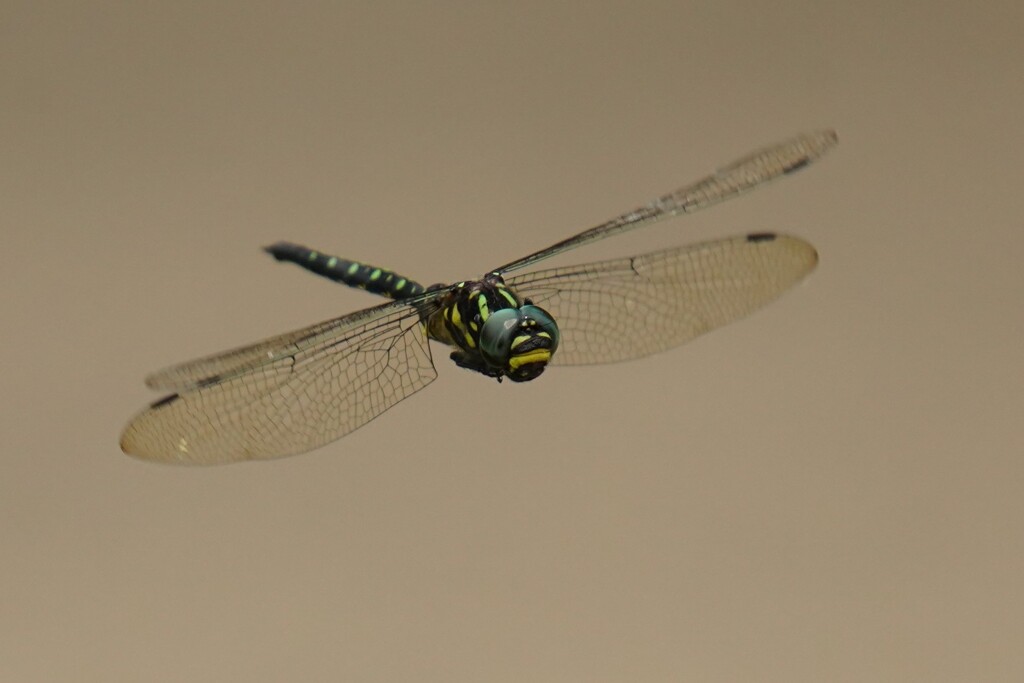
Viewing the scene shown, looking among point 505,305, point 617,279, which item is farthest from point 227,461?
point 617,279

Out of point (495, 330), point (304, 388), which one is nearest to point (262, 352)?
point (304, 388)

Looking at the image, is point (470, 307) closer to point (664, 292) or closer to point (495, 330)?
point (495, 330)

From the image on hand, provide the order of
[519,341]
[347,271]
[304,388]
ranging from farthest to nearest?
[347,271] → [304,388] → [519,341]

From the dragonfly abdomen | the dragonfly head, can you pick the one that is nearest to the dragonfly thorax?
the dragonfly head

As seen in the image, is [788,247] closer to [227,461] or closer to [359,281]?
[359,281]

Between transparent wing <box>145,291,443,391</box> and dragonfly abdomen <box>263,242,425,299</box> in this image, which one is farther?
dragonfly abdomen <box>263,242,425,299</box>

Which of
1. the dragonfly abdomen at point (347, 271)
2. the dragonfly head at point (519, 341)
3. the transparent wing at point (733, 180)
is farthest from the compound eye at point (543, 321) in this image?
the dragonfly abdomen at point (347, 271)

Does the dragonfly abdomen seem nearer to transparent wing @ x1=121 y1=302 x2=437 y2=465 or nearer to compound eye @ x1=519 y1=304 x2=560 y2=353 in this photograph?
transparent wing @ x1=121 y1=302 x2=437 y2=465
